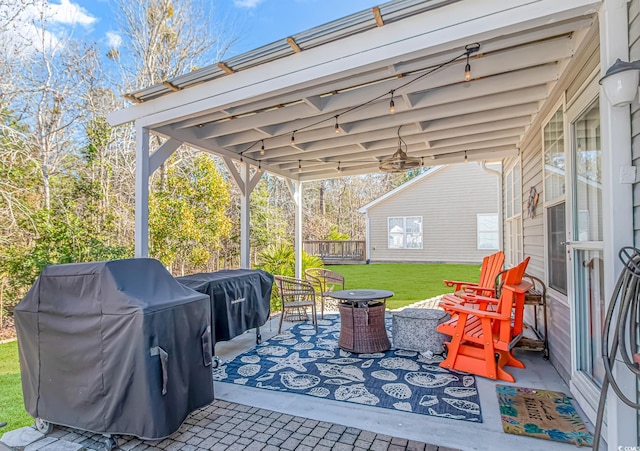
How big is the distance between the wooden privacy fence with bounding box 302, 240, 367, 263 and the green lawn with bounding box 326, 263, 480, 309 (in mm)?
1123

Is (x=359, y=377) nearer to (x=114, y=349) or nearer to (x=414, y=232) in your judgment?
(x=114, y=349)

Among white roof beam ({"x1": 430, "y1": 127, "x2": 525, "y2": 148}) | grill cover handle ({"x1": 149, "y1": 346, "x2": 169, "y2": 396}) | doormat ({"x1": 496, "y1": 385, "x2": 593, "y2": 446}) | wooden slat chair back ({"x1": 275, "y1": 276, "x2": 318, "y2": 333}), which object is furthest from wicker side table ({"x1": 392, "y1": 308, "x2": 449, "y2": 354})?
grill cover handle ({"x1": 149, "y1": 346, "x2": 169, "y2": 396})

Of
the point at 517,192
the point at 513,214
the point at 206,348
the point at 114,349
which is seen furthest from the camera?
the point at 513,214

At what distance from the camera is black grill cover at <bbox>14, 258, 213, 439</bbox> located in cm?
202

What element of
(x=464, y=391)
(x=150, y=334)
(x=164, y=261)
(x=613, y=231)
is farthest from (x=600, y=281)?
(x=164, y=261)

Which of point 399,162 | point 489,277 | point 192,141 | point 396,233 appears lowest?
point 489,277

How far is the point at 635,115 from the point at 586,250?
1145mm

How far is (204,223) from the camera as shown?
753 cm

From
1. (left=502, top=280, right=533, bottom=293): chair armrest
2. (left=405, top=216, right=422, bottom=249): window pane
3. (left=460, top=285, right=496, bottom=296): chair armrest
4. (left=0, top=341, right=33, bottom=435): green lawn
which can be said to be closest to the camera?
(left=0, top=341, right=33, bottom=435): green lawn

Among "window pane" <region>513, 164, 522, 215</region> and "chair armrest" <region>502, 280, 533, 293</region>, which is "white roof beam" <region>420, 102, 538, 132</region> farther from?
"chair armrest" <region>502, 280, 533, 293</region>

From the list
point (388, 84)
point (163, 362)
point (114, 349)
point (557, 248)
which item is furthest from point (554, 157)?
point (114, 349)

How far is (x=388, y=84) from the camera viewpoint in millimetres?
3484

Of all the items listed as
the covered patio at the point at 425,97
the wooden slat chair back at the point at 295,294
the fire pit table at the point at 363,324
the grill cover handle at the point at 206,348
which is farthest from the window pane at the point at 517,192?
the grill cover handle at the point at 206,348

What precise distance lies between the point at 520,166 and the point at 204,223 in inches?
241
